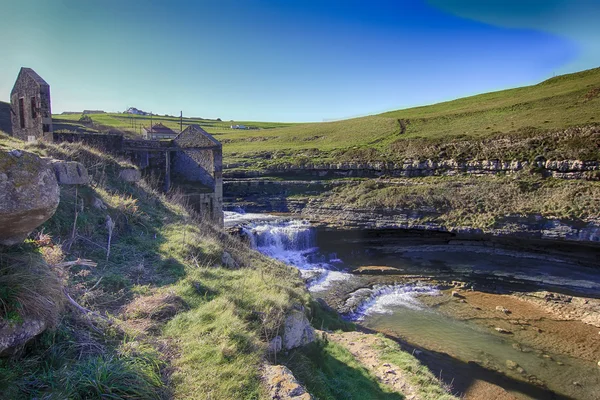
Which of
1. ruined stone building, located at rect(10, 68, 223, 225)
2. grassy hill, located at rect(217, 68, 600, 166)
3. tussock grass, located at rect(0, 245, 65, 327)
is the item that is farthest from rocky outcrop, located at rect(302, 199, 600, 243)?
tussock grass, located at rect(0, 245, 65, 327)

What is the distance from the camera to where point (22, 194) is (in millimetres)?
3602

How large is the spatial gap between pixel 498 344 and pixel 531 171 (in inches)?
770

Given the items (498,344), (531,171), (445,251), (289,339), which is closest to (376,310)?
(498,344)

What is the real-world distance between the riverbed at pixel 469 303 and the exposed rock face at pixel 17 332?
1303 cm

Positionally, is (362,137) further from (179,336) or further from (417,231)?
(179,336)

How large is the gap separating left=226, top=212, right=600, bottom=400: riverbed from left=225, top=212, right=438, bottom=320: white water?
8 centimetres

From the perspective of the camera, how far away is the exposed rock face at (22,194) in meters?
3.52

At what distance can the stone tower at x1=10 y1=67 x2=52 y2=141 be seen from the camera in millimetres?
17766

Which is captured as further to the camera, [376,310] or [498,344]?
[376,310]

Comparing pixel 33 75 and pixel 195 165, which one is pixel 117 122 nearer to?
pixel 195 165

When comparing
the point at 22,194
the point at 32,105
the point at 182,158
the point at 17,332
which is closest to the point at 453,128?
the point at 182,158

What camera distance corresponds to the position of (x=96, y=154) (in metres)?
14.0

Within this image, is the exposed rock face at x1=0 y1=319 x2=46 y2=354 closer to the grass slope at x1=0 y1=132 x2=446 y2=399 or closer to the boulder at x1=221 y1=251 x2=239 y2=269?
the grass slope at x1=0 y1=132 x2=446 y2=399

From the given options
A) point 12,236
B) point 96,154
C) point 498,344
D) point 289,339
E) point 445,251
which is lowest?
point 498,344
